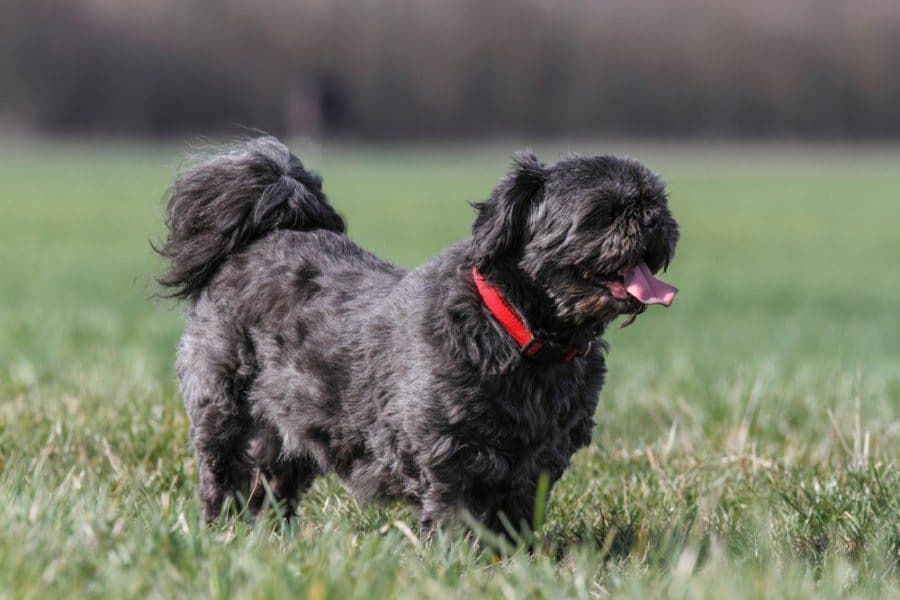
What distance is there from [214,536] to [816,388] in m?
5.00

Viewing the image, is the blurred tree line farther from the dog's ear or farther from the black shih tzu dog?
the dog's ear

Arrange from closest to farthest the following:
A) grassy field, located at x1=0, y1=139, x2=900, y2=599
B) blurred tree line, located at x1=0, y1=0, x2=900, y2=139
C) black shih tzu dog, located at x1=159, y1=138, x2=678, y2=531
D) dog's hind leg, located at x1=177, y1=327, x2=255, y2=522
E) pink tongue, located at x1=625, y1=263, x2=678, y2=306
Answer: grassy field, located at x1=0, y1=139, x2=900, y2=599 → pink tongue, located at x1=625, y1=263, x2=678, y2=306 → black shih tzu dog, located at x1=159, y1=138, x2=678, y2=531 → dog's hind leg, located at x1=177, y1=327, x2=255, y2=522 → blurred tree line, located at x1=0, y1=0, x2=900, y2=139

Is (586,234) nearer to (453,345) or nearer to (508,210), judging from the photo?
(508,210)

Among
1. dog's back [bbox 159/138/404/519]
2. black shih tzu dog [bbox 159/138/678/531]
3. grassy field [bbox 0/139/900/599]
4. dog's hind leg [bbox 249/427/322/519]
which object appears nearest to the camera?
grassy field [bbox 0/139/900/599]

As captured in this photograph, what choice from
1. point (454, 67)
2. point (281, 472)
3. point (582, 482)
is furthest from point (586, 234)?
point (454, 67)

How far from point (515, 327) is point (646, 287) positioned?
461mm

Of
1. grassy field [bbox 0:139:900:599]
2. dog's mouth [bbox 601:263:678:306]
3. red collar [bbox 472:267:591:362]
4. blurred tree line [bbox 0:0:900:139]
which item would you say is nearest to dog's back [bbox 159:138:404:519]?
grassy field [bbox 0:139:900:599]

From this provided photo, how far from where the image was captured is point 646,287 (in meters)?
4.04

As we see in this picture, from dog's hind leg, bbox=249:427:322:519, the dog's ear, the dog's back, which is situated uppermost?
the dog's ear

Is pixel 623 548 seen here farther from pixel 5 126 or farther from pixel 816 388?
pixel 5 126

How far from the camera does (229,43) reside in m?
88.8

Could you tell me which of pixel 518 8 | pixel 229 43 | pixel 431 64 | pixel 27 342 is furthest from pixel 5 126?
pixel 27 342

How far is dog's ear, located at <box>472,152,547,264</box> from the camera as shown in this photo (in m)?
4.19

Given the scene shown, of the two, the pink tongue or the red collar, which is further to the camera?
the red collar
